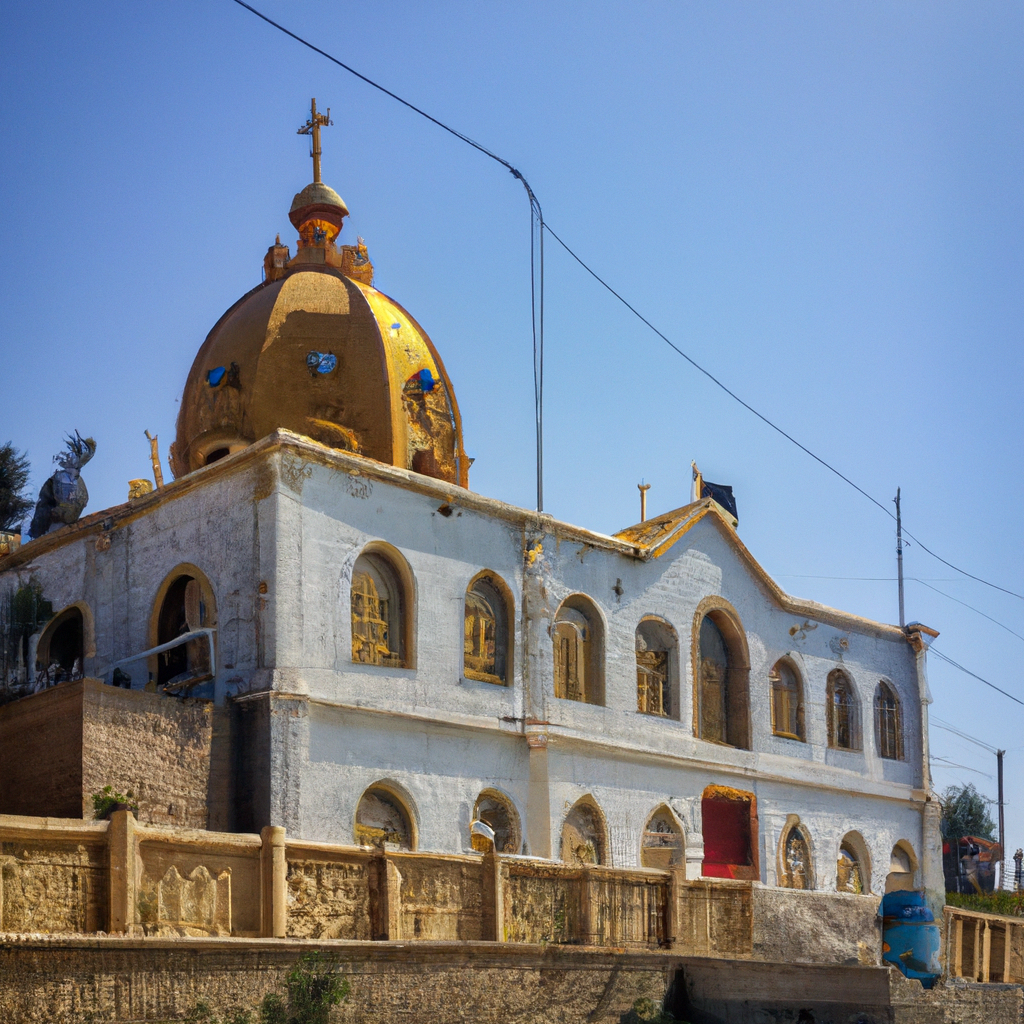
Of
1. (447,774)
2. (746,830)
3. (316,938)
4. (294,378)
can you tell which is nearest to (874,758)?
(746,830)

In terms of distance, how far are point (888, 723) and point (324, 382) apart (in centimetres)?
1194

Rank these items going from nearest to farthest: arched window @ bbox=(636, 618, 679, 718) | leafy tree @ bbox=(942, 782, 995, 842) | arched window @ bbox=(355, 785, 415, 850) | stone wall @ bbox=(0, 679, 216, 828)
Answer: stone wall @ bbox=(0, 679, 216, 828), arched window @ bbox=(355, 785, 415, 850), arched window @ bbox=(636, 618, 679, 718), leafy tree @ bbox=(942, 782, 995, 842)

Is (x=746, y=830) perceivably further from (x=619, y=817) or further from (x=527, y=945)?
(x=527, y=945)

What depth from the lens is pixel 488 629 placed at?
20078 millimetres

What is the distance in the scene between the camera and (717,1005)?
15852 millimetres

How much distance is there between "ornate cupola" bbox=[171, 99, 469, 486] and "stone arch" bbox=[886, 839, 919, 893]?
33.5 ft

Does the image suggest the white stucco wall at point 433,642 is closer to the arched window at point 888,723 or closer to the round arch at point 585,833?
the round arch at point 585,833

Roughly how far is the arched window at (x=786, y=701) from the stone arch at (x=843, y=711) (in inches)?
30.8

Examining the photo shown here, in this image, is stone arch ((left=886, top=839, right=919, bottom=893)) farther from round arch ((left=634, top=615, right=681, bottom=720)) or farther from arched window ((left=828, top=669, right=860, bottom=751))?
round arch ((left=634, top=615, right=681, bottom=720))

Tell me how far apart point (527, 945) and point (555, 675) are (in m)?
6.26

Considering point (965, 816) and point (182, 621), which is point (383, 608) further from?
point (965, 816)

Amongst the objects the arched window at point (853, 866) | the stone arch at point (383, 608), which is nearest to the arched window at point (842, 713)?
the arched window at point (853, 866)

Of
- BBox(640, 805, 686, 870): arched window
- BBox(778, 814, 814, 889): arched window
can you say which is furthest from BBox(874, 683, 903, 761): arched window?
BBox(640, 805, 686, 870): arched window

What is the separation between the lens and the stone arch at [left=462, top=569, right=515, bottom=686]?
64.8 ft
